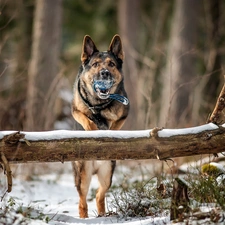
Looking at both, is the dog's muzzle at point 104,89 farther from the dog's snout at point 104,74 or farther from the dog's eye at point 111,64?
the dog's eye at point 111,64

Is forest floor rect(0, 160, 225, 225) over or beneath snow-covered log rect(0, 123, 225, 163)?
beneath

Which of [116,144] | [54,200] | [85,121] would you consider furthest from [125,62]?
[116,144]

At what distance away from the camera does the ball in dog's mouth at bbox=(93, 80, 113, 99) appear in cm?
690

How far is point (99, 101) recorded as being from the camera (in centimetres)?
715

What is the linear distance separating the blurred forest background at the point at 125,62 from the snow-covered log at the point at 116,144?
226cm

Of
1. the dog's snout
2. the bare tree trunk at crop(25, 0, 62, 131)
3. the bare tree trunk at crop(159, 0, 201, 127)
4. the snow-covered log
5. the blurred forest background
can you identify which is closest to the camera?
the snow-covered log

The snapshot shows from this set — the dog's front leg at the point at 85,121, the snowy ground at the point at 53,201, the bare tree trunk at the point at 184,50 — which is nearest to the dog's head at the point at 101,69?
the dog's front leg at the point at 85,121

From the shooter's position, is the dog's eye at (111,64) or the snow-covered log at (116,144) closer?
the snow-covered log at (116,144)

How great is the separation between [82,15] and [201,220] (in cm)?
2034

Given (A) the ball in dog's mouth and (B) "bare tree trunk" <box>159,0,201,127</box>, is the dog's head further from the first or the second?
(B) "bare tree trunk" <box>159,0,201,127</box>

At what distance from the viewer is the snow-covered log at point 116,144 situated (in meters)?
4.97

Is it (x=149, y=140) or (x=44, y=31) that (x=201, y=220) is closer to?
(x=149, y=140)

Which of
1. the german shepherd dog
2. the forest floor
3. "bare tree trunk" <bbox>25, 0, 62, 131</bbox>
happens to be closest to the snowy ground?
the forest floor

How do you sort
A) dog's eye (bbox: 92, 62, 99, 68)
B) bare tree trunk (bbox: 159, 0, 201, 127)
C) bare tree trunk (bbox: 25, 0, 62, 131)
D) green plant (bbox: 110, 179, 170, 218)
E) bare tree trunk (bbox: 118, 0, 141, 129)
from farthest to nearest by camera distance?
1. bare tree trunk (bbox: 118, 0, 141, 129)
2. bare tree trunk (bbox: 159, 0, 201, 127)
3. bare tree trunk (bbox: 25, 0, 62, 131)
4. dog's eye (bbox: 92, 62, 99, 68)
5. green plant (bbox: 110, 179, 170, 218)
